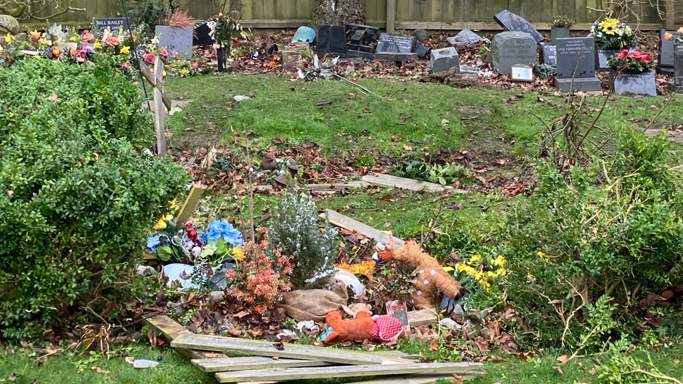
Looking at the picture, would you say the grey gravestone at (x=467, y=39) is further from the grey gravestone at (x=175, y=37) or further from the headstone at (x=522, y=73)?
the grey gravestone at (x=175, y=37)

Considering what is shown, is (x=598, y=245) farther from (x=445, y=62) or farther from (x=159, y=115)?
(x=445, y=62)

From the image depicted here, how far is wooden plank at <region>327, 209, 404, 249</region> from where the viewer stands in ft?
25.0

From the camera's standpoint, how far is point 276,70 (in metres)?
15.0

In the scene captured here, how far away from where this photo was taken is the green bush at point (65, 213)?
200 inches

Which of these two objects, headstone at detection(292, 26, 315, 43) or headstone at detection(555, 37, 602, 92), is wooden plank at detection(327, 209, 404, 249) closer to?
headstone at detection(555, 37, 602, 92)

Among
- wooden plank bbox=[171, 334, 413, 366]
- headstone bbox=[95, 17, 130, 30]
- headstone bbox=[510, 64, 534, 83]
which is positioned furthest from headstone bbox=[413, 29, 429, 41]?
wooden plank bbox=[171, 334, 413, 366]

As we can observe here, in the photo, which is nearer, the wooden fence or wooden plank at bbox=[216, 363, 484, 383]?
wooden plank at bbox=[216, 363, 484, 383]

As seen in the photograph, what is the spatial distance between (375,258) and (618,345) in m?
2.53

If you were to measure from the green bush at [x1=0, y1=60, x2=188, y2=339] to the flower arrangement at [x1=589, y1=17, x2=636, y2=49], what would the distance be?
1104cm

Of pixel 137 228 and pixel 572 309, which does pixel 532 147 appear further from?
pixel 137 228

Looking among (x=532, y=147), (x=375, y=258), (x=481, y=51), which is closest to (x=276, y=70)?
(x=481, y=51)

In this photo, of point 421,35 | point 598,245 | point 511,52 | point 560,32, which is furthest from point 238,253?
point 421,35

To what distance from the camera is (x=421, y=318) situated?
238 inches

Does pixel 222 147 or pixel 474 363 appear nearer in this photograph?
pixel 474 363
